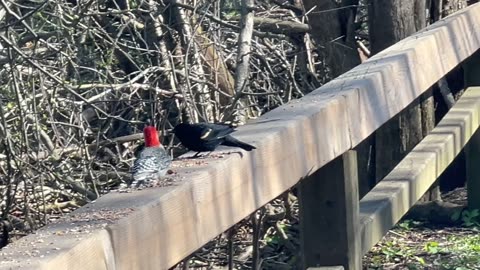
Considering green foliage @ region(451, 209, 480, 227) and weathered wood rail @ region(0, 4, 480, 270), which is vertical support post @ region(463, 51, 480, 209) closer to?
green foliage @ region(451, 209, 480, 227)

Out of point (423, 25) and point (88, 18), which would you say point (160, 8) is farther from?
point (423, 25)

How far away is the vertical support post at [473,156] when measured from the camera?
5.19m

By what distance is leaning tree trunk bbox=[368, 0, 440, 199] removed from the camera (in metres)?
5.34

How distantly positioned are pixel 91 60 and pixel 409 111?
202cm

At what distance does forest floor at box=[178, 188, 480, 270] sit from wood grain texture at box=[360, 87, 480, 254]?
560 mm

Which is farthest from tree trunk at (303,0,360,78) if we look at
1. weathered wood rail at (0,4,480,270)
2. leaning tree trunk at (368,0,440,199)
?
weathered wood rail at (0,4,480,270)

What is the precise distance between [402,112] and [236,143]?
121 inches

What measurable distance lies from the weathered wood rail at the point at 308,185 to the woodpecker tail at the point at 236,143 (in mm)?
21

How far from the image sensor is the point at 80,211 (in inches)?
75.4

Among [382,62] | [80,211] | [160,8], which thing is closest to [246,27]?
[160,8]

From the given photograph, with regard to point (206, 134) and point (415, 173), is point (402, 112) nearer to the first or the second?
point (415, 173)

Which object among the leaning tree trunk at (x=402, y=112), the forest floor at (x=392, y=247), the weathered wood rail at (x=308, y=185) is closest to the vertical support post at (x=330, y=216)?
the weathered wood rail at (x=308, y=185)

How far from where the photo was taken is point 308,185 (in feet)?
9.66

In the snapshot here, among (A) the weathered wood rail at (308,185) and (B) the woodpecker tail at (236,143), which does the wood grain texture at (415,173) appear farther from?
(B) the woodpecker tail at (236,143)
